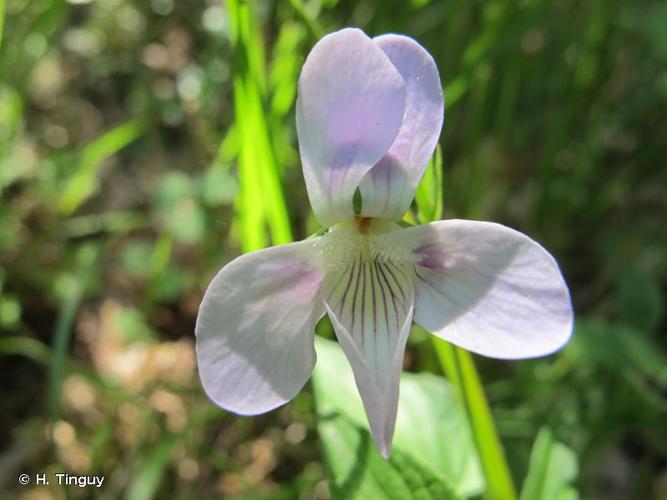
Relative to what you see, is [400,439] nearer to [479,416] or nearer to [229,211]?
[479,416]

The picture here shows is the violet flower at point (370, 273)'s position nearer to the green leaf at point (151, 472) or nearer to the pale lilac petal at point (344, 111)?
the pale lilac petal at point (344, 111)

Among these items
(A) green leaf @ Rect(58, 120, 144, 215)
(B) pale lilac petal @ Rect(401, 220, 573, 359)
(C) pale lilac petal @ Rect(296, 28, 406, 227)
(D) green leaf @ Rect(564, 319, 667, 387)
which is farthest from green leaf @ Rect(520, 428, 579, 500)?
(A) green leaf @ Rect(58, 120, 144, 215)

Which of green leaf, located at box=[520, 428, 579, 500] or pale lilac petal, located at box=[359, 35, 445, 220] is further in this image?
green leaf, located at box=[520, 428, 579, 500]

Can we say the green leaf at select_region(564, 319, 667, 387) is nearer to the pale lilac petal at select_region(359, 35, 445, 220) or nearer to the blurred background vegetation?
the blurred background vegetation

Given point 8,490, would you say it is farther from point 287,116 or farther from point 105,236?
point 287,116

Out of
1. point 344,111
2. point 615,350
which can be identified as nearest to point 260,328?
point 344,111

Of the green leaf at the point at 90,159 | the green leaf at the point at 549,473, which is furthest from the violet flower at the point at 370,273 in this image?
the green leaf at the point at 90,159

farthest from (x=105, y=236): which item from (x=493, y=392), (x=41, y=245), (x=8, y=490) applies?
(x=493, y=392)
